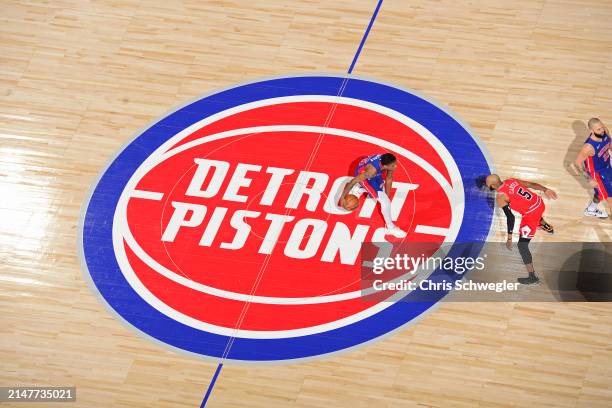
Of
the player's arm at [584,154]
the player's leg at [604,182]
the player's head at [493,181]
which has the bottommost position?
the player's head at [493,181]

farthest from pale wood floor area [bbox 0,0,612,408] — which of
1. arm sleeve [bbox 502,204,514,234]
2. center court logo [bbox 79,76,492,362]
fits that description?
arm sleeve [bbox 502,204,514,234]

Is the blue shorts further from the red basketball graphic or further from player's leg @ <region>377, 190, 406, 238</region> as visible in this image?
player's leg @ <region>377, 190, 406, 238</region>

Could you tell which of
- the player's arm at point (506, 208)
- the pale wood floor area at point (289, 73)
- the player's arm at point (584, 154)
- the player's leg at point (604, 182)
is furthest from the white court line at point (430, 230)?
the player's leg at point (604, 182)

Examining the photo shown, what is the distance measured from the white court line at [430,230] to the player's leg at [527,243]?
3.20 feet

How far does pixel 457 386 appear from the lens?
9.94 meters

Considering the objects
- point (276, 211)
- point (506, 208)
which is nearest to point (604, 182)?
point (506, 208)

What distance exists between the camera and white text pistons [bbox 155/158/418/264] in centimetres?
1130

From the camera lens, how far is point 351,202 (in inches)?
452

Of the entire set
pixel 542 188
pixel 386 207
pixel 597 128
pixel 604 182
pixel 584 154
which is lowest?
pixel 542 188

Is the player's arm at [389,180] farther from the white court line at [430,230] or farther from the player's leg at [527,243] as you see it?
the player's leg at [527,243]

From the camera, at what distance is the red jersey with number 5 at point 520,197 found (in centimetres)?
1059

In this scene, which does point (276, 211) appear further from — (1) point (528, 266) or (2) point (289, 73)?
(1) point (528, 266)

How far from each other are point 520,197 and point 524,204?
0.10m

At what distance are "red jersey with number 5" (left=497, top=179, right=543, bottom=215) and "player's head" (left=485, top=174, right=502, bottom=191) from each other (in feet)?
0.31
